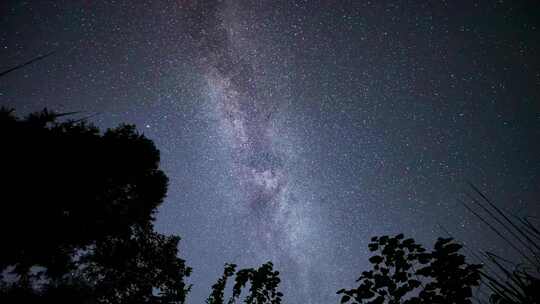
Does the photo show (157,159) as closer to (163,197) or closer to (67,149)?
(163,197)

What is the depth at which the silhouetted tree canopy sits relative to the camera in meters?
10.1

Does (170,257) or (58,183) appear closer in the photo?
(58,183)

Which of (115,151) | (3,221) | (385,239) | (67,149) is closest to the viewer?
(385,239)

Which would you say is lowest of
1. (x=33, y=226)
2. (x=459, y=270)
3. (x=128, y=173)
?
(x=459, y=270)

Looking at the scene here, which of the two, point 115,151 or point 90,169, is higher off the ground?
point 115,151

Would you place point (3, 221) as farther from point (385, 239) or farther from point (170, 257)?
point (385, 239)

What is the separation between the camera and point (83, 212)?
1200cm

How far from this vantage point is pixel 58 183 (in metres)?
10.9

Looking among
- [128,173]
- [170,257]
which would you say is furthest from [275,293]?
[128,173]

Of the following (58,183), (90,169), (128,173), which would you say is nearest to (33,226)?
(58,183)

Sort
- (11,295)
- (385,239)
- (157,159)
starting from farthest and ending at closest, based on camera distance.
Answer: (157,159)
(11,295)
(385,239)

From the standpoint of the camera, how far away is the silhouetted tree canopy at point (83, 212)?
10117mm

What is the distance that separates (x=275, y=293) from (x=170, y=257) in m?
9.25

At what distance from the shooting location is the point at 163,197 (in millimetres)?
16031
